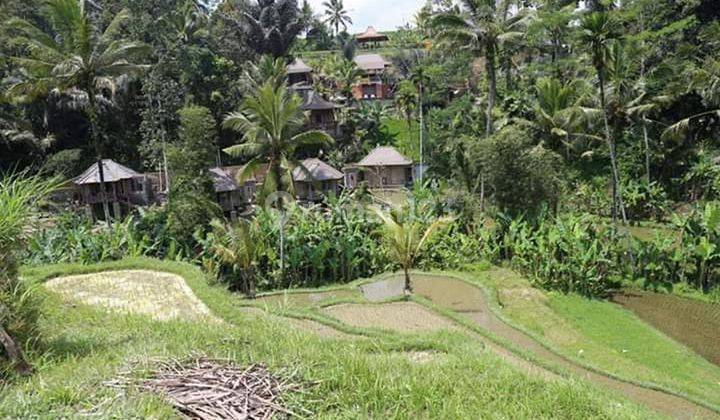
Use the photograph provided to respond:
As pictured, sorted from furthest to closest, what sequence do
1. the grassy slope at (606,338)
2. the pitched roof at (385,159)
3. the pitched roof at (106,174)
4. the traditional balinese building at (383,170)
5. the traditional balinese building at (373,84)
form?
the traditional balinese building at (373,84), the traditional balinese building at (383,170), the pitched roof at (385,159), the pitched roof at (106,174), the grassy slope at (606,338)

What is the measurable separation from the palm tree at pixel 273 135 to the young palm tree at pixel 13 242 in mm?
12494

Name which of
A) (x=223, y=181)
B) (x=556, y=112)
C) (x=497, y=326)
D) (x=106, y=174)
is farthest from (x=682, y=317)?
(x=106, y=174)

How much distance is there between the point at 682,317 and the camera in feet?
44.3

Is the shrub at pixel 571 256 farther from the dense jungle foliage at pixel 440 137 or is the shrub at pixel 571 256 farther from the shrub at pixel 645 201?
the shrub at pixel 645 201

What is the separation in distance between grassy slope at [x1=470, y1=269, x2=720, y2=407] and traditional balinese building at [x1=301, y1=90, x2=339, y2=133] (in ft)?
69.7

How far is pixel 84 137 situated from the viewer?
3094 centimetres

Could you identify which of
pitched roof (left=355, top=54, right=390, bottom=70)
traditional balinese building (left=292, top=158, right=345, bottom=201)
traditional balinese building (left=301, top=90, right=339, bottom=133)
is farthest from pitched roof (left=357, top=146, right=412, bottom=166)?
pitched roof (left=355, top=54, right=390, bottom=70)

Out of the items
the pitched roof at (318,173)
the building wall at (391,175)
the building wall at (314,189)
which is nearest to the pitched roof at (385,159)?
the building wall at (391,175)

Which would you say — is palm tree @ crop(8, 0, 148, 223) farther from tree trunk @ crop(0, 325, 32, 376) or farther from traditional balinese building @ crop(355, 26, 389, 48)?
traditional balinese building @ crop(355, 26, 389, 48)

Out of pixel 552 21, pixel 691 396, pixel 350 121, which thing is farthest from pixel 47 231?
pixel 350 121

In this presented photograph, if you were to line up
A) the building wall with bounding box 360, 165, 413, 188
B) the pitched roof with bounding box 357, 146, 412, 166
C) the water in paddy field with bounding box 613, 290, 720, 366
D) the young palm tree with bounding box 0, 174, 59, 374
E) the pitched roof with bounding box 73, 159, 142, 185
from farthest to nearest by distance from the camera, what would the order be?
the building wall with bounding box 360, 165, 413, 188 < the pitched roof with bounding box 357, 146, 412, 166 < the pitched roof with bounding box 73, 159, 142, 185 < the water in paddy field with bounding box 613, 290, 720, 366 < the young palm tree with bounding box 0, 174, 59, 374

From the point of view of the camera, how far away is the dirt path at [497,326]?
827 cm

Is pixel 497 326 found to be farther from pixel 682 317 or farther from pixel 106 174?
pixel 106 174

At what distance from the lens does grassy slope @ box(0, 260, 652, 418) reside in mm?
4562
